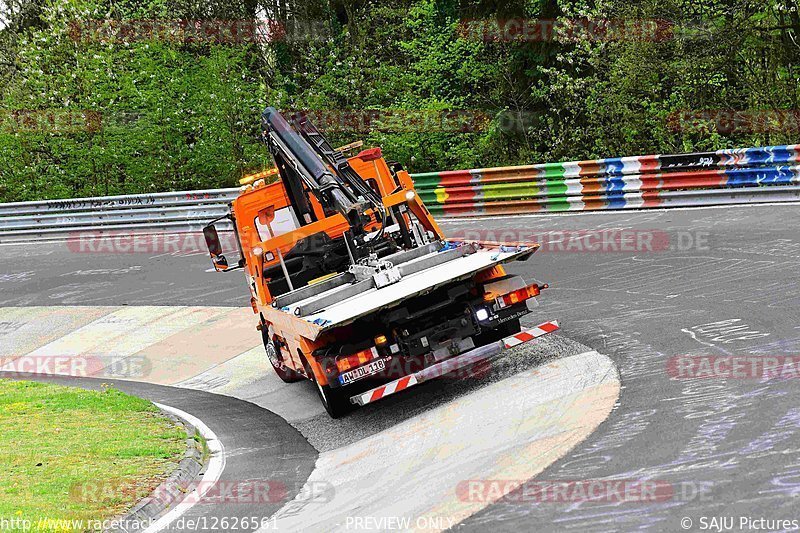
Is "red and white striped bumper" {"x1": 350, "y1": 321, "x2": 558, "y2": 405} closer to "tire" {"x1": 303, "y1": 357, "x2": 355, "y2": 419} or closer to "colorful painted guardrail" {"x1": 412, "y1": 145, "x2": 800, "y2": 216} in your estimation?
"tire" {"x1": 303, "y1": 357, "x2": 355, "y2": 419}

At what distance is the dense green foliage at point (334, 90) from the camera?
23.8m

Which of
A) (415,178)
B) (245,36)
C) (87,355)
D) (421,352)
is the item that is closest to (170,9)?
(245,36)

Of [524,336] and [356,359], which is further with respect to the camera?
[524,336]

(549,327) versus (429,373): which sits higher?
(549,327)

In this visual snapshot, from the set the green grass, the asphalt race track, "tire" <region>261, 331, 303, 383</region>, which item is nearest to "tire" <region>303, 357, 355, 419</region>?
the asphalt race track

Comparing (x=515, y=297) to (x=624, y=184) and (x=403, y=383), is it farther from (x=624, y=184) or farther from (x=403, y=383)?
(x=624, y=184)

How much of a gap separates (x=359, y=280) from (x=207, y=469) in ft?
8.56

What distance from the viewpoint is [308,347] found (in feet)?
31.7

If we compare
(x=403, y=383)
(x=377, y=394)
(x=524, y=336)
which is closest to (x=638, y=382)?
(x=524, y=336)

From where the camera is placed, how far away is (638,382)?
9227 mm

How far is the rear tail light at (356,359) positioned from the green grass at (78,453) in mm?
1708

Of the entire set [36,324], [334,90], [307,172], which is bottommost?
[36,324]

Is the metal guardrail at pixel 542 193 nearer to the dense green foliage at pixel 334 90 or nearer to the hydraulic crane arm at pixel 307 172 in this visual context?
the dense green foliage at pixel 334 90

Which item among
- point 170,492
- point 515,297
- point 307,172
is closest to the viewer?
point 170,492
